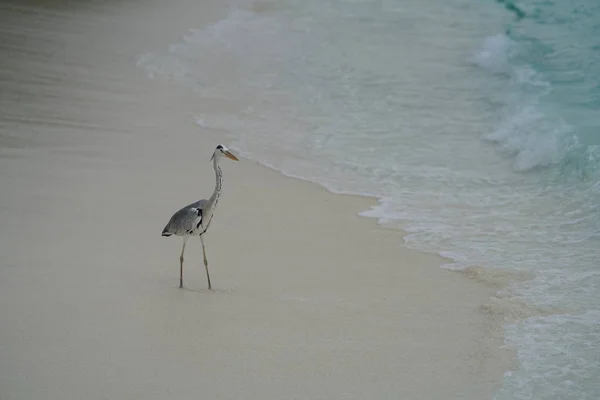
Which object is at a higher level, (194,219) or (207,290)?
(194,219)

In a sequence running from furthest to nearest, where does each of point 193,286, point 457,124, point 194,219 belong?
1. point 457,124
2. point 193,286
3. point 194,219

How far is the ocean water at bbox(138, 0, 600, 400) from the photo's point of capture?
18.8ft

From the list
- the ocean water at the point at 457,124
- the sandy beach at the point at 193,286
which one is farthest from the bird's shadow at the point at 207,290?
the ocean water at the point at 457,124

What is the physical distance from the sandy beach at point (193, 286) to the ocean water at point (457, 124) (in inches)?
13.2

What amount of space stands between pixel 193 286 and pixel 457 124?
5171mm

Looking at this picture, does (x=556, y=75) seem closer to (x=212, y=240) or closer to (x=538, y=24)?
(x=538, y=24)

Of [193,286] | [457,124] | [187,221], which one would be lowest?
[193,286]

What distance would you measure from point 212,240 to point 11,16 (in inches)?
295

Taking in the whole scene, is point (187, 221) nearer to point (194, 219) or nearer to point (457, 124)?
point (194, 219)

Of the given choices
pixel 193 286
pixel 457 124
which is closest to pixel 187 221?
pixel 193 286

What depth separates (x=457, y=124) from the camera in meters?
9.90

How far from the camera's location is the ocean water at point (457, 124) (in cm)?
573

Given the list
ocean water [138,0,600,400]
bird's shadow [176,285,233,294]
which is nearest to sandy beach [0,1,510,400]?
bird's shadow [176,285,233,294]

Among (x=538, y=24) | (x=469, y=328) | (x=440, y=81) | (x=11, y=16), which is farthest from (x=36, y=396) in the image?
(x=538, y=24)
